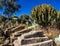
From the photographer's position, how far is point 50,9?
17.1 metres

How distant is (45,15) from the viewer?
1700 cm

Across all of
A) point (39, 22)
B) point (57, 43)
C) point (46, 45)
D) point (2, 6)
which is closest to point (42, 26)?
point (39, 22)

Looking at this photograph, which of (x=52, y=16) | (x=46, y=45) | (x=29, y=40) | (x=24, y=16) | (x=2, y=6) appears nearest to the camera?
(x=46, y=45)

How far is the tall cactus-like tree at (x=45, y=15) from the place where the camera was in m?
16.7

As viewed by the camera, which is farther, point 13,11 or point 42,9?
point 13,11

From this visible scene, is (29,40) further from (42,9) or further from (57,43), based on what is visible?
(42,9)

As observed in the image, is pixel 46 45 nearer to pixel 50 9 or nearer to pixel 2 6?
pixel 50 9

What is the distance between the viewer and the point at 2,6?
34844 millimetres

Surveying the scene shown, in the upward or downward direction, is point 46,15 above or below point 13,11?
below

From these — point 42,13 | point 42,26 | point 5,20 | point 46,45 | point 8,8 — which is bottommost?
point 46,45

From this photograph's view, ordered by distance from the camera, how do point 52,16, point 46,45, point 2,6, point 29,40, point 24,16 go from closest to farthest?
point 46,45 < point 29,40 < point 52,16 < point 2,6 < point 24,16

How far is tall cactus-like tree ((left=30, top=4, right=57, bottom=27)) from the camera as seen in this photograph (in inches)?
657

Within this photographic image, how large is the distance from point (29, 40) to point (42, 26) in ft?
26.1

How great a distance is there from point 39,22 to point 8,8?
1938 centimetres
